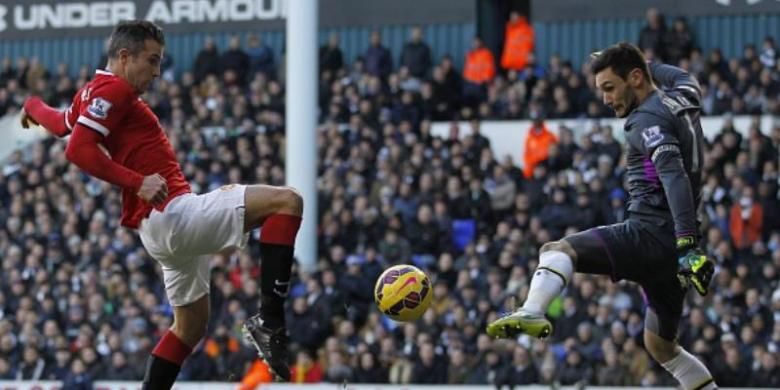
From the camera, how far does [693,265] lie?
9.73m

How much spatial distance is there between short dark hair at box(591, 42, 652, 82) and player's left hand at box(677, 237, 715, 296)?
113 centimetres

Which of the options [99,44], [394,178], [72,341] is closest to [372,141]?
[394,178]

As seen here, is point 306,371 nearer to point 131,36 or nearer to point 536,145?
point 536,145

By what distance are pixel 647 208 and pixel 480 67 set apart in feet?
47.3

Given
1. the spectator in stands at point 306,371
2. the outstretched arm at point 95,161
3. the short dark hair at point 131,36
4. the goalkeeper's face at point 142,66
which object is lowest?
the spectator in stands at point 306,371

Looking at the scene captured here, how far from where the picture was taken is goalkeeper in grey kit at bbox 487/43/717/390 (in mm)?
9867

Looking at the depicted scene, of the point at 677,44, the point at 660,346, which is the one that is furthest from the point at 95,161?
the point at 677,44

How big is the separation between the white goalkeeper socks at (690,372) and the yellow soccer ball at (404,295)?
167 cm

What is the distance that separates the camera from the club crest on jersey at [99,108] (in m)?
9.97

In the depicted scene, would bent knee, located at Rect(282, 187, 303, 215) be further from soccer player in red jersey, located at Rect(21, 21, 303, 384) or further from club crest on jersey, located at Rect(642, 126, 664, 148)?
club crest on jersey, located at Rect(642, 126, 664, 148)

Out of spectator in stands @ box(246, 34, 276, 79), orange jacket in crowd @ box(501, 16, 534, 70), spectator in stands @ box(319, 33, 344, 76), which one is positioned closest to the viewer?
orange jacket in crowd @ box(501, 16, 534, 70)

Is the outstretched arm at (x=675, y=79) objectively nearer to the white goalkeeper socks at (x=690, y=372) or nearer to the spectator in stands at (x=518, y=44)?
the white goalkeeper socks at (x=690, y=372)

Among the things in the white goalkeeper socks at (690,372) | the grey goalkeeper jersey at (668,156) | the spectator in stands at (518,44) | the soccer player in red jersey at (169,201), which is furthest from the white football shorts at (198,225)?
the spectator in stands at (518,44)

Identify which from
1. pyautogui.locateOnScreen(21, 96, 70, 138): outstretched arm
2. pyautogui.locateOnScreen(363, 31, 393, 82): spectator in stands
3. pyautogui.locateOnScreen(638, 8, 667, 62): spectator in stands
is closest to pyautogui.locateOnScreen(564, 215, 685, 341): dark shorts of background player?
pyautogui.locateOnScreen(21, 96, 70, 138): outstretched arm
